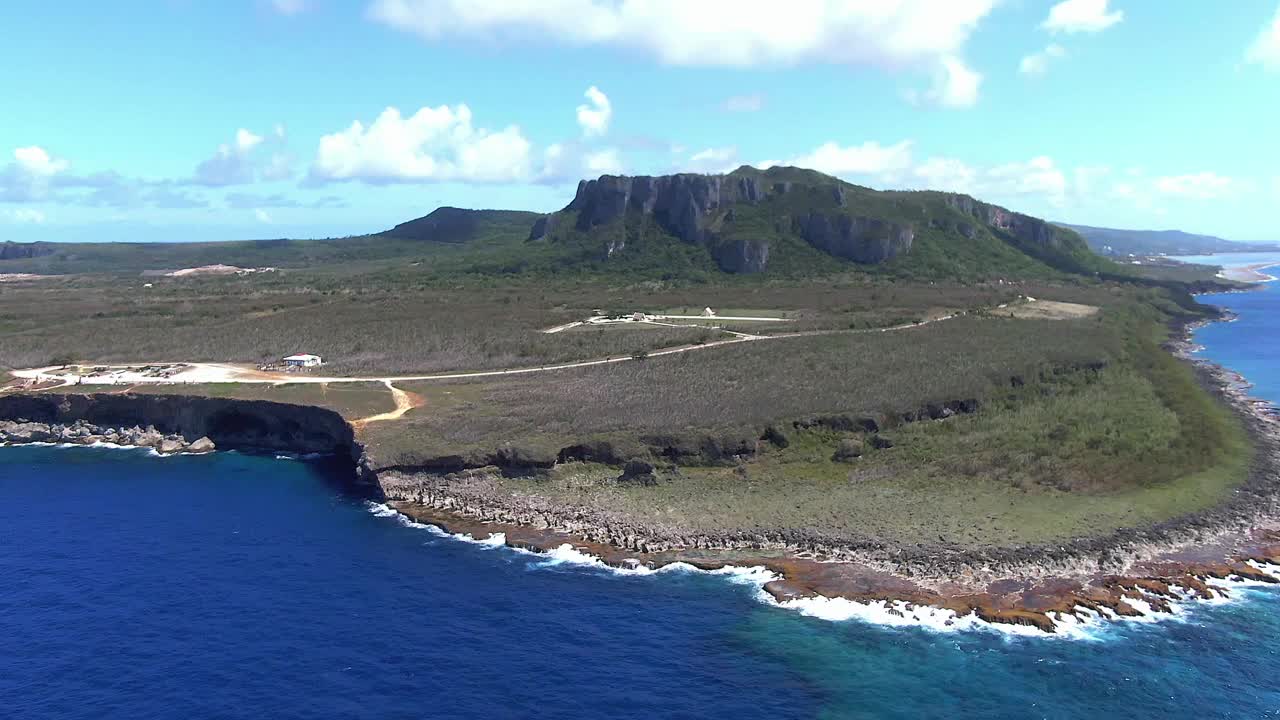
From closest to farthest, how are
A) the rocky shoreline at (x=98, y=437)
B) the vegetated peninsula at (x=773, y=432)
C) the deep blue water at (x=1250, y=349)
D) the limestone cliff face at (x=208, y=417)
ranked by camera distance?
the vegetated peninsula at (x=773, y=432) < the limestone cliff face at (x=208, y=417) < the rocky shoreline at (x=98, y=437) < the deep blue water at (x=1250, y=349)

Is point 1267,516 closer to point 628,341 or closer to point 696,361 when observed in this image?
point 696,361

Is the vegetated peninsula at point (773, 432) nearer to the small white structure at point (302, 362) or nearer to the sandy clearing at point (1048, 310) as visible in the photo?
the small white structure at point (302, 362)

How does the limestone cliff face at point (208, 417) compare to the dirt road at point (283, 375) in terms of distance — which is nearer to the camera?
the limestone cliff face at point (208, 417)

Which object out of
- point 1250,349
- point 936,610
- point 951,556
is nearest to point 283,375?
point 951,556

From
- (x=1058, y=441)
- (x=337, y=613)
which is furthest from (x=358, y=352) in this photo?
(x=1058, y=441)

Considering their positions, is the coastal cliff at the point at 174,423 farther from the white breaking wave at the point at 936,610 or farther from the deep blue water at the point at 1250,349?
the deep blue water at the point at 1250,349

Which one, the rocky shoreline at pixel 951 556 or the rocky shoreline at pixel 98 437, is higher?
the rocky shoreline at pixel 98 437

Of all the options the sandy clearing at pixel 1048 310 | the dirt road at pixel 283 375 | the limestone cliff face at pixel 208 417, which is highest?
the sandy clearing at pixel 1048 310

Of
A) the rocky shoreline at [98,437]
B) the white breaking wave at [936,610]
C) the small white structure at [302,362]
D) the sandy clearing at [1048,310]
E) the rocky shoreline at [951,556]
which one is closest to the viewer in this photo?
the white breaking wave at [936,610]

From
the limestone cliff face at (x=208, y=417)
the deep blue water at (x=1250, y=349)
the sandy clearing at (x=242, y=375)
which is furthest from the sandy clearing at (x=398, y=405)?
the deep blue water at (x=1250, y=349)
